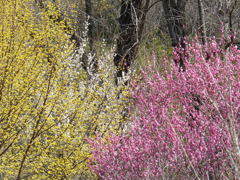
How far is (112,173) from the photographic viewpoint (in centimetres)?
458

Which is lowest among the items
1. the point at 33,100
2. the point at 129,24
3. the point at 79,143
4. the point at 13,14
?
the point at 79,143

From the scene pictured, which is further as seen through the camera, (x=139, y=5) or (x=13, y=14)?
(x=139, y=5)

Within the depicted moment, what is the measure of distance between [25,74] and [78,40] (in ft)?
14.4

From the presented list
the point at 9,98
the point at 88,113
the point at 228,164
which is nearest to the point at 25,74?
the point at 9,98

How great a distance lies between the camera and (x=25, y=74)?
5676 millimetres

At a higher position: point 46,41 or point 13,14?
point 13,14

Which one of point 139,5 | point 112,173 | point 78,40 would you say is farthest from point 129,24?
point 112,173

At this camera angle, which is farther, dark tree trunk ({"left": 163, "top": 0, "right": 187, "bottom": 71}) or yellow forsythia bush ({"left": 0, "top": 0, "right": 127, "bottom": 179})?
Answer: dark tree trunk ({"left": 163, "top": 0, "right": 187, "bottom": 71})

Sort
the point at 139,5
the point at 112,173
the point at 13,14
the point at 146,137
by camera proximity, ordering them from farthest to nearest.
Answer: the point at 139,5, the point at 13,14, the point at 112,173, the point at 146,137

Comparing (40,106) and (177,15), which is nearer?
(40,106)

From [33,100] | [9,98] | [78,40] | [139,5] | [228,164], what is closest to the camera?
[228,164]

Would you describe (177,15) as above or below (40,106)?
above

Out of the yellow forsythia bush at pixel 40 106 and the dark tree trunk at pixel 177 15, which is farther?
the dark tree trunk at pixel 177 15

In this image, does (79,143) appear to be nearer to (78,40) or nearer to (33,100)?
(33,100)
